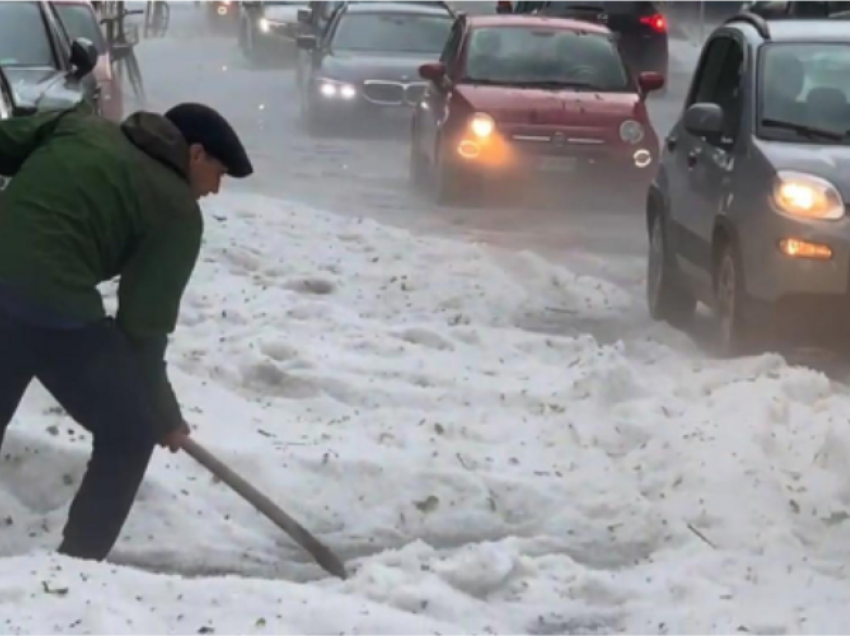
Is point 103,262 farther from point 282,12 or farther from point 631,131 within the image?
point 282,12

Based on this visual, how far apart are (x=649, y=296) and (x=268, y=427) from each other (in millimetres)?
4339

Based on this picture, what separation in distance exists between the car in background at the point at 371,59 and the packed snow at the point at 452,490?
1114cm

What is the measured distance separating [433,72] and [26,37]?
3.47 metres

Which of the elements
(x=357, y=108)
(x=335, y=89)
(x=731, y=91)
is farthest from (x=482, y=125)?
(x=335, y=89)

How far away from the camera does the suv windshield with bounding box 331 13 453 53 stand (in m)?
22.3

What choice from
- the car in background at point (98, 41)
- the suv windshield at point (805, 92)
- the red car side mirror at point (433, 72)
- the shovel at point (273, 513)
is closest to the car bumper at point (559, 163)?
the red car side mirror at point (433, 72)

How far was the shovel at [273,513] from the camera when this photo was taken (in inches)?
243

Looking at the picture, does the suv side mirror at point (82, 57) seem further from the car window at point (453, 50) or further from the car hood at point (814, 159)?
the car hood at point (814, 159)

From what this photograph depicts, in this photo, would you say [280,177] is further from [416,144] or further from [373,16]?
[373,16]

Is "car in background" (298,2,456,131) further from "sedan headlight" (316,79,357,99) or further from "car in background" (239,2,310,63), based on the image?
"car in background" (239,2,310,63)

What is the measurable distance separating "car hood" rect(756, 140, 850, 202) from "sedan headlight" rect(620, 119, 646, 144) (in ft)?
20.6

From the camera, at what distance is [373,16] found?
2269cm

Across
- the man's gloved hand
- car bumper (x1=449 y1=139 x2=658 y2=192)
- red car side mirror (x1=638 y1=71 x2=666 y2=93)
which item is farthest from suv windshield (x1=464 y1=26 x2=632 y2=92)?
the man's gloved hand

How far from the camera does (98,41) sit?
1883cm
